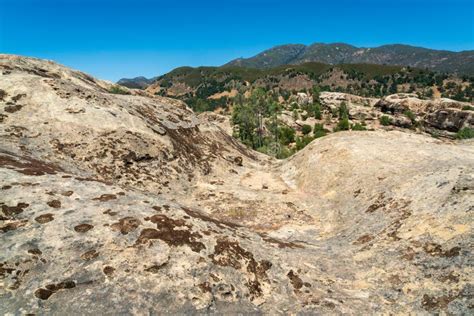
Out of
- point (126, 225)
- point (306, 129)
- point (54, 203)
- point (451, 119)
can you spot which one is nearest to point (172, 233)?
point (126, 225)

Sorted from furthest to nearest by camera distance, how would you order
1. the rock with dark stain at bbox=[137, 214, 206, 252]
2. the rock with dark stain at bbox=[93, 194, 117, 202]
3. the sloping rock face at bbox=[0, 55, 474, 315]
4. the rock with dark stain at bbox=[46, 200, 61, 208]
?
the rock with dark stain at bbox=[93, 194, 117, 202]
the rock with dark stain at bbox=[46, 200, 61, 208]
the rock with dark stain at bbox=[137, 214, 206, 252]
the sloping rock face at bbox=[0, 55, 474, 315]

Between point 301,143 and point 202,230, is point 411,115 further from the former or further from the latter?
point 202,230

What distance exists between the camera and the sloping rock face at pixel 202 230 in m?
15.9

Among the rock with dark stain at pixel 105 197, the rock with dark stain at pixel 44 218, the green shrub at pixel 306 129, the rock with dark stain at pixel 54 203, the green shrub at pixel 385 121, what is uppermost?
the rock with dark stain at pixel 54 203

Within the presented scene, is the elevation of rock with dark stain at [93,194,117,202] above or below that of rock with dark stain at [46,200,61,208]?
below

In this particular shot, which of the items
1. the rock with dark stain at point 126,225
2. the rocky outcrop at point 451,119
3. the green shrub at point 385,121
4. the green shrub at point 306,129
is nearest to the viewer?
the rock with dark stain at point 126,225

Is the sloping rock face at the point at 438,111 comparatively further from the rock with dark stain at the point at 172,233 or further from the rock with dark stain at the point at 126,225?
the rock with dark stain at the point at 126,225

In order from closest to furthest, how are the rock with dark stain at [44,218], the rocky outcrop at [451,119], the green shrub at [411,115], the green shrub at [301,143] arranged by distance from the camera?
the rock with dark stain at [44,218] < the green shrub at [301,143] < the rocky outcrop at [451,119] < the green shrub at [411,115]

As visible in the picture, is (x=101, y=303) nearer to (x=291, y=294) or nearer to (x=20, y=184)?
(x=291, y=294)

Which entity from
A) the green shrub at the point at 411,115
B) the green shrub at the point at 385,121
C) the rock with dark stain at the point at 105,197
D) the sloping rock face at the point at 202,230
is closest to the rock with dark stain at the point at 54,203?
the sloping rock face at the point at 202,230

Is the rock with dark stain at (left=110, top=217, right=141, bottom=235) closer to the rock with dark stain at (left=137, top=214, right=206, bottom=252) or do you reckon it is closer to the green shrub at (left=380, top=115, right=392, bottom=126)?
the rock with dark stain at (left=137, top=214, right=206, bottom=252)

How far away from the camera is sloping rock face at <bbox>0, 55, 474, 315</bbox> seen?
15.9m

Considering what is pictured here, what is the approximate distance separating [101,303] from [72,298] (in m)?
1.31

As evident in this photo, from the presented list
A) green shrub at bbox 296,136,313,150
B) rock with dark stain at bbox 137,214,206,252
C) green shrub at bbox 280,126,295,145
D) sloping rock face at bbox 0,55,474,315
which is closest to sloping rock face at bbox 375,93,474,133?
green shrub at bbox 280,126,295,145
